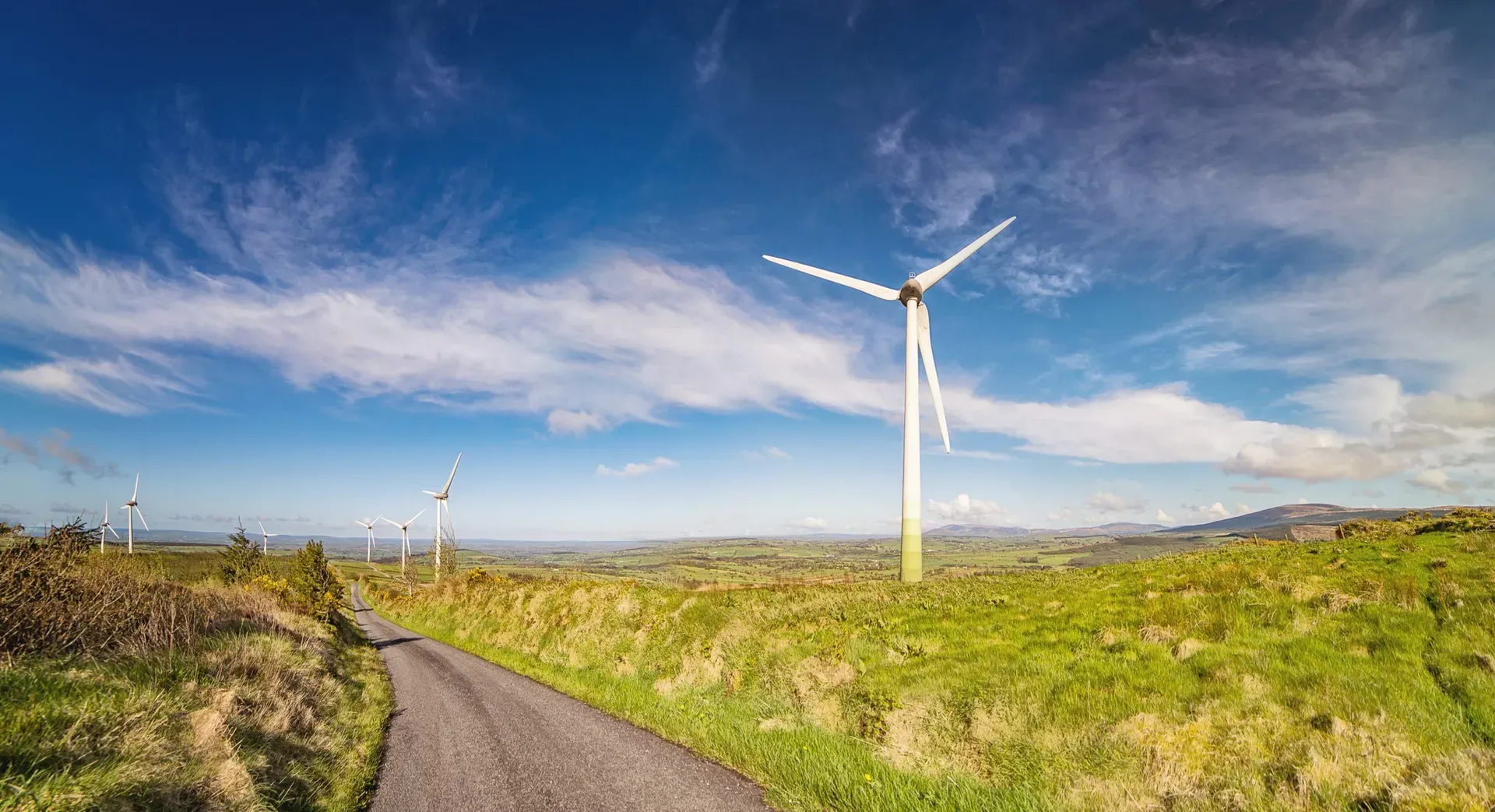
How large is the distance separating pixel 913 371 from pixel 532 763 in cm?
2664

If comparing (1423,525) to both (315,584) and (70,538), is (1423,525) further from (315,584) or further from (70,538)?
(315,584)

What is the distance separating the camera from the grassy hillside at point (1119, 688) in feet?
28.6

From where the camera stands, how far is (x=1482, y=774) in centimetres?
734

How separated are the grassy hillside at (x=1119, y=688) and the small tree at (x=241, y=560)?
3259cm

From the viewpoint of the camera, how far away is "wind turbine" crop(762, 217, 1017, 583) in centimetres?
3027

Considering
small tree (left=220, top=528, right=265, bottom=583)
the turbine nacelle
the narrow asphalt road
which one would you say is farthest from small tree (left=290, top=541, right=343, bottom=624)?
the turbine nacelle

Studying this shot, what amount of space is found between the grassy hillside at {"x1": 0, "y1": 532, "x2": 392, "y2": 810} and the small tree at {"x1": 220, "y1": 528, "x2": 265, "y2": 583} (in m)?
25.9

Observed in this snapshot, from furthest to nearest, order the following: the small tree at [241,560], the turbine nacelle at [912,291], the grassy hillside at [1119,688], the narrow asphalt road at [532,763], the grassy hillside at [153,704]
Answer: the small tree at [241,560]
the turbine nacelle at [912,291]
the narrow asphalt road at [532,763]
the grassy hillside at [1119,688]
the grassy hillside at [153,704]

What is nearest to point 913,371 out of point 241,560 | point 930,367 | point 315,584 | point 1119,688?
point 930,367

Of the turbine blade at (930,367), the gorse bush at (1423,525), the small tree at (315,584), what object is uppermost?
the turbine blade at (930,367)

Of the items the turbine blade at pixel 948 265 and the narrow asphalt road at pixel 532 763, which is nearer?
the narrow asphalt road at pixel 532 763

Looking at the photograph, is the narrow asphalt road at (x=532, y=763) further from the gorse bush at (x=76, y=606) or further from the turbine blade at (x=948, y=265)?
the turbine blade at (x=948, y=265)

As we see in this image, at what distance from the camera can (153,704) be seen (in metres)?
10.5

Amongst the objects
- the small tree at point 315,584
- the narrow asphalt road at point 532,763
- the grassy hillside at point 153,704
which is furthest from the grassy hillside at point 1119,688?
the small tree at point 315,584
